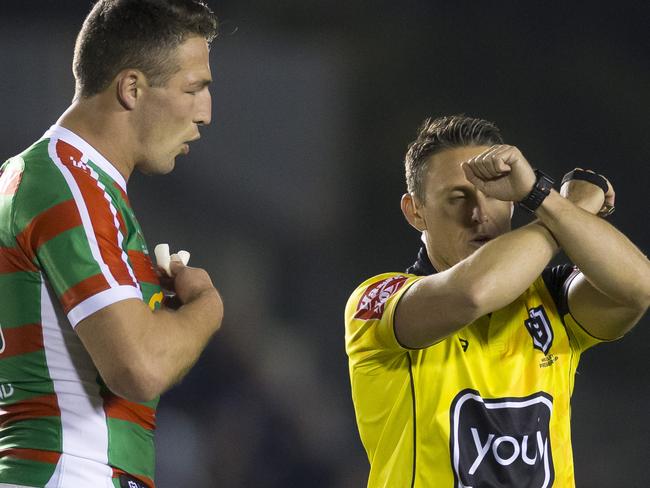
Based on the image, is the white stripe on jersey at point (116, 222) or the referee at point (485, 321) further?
the referee at point (485, 321)

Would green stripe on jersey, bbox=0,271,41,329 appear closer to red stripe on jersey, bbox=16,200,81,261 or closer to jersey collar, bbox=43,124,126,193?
red stripe on jersey, bbox=16,200,81,261

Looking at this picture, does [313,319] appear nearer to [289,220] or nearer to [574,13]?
[289,220]

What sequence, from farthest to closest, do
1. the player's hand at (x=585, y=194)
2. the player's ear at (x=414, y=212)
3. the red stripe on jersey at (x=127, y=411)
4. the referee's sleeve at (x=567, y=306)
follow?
1. the player's ear at (x=414, y=212)
2. the referee's sleeve at (x=567, y=306)
3. the player's hand at (x=585, y=194)
4. the red stripe on jersey at (x=127, y=411)

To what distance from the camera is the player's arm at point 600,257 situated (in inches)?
55.9

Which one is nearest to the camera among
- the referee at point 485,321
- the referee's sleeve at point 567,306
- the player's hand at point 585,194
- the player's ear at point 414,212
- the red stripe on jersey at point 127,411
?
the red stripe on jersey at point 127,411

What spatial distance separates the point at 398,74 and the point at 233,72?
562 millimetres

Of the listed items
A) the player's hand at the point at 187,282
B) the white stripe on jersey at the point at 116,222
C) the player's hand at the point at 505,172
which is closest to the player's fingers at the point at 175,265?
the player's hand at the point at 187,282

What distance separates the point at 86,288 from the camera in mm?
1092

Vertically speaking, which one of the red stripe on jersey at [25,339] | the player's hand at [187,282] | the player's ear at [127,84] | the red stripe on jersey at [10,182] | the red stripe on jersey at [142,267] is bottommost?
the red stripe on jersey at [25,339]

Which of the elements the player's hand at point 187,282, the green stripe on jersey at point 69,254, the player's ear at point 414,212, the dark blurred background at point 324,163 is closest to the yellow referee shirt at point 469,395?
the player's ear at point 414,212

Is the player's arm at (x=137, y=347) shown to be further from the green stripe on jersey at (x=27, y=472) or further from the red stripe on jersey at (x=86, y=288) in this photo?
the green stripe on jersey at (x=27, y=472)

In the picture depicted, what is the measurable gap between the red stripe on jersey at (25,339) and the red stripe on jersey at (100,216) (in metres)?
0.13

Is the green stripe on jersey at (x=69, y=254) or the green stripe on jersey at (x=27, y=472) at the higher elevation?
the green stripe on jersey at (x=69, y=254)

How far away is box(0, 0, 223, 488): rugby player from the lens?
1097 millimetres
